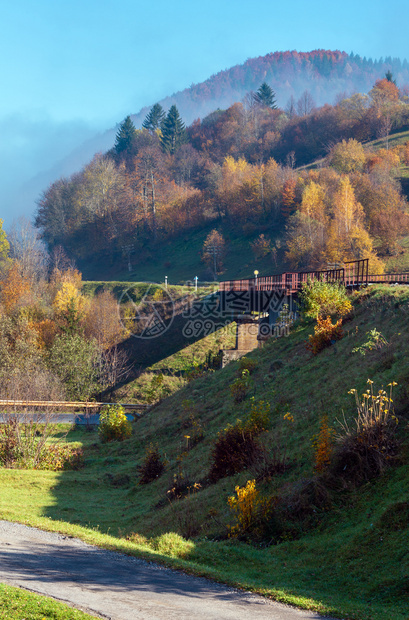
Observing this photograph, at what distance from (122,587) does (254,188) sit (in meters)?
81.8

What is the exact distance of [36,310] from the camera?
52.3 meters

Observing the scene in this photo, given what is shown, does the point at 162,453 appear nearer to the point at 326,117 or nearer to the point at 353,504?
the point at 353,504

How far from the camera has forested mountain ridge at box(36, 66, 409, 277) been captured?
2507 inches

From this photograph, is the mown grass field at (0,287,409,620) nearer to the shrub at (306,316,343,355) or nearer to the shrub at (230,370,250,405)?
the shrub at (230,370,250,405)

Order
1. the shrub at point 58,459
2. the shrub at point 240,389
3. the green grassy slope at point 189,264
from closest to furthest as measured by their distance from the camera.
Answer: the shrub at point 58,459, the shrub at point 240,389, the green grassy slope at point 189,264

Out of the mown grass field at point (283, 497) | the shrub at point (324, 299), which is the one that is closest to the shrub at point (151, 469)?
the mown grass field at point (283, 497)

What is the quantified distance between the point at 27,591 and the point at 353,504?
4.89 metres

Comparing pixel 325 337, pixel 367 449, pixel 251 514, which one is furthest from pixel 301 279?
pixel 251 514

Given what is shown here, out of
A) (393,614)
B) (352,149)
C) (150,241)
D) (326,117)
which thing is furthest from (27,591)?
(326,117)

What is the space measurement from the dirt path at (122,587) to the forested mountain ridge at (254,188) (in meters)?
49.9

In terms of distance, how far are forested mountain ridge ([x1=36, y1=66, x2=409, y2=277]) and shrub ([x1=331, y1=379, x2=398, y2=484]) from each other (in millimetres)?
46828

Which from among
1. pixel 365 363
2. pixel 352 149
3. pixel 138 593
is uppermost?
pixel 352 149

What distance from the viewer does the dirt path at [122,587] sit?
5555mm

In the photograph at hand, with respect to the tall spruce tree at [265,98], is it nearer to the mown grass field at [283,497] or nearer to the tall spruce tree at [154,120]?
the tall spruce tree at [154,120]
